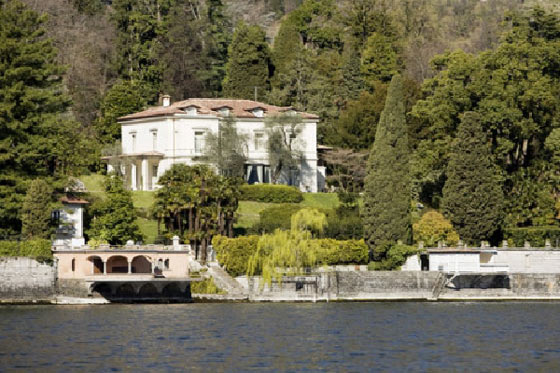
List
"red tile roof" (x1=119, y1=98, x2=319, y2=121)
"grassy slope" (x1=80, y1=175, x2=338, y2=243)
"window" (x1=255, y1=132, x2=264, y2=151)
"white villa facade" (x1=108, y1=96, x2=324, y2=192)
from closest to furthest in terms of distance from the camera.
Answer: "grassy slope" (x1=80, y1=175, x2=338, y2=243) < "white villa facade" (x1=108, y1=96, x2=324, y2=192) < "red tile roof" (x1=119, y1=98, x2=319, y2=121) < "window" (x1=255, y1=132, x2=264, y2=151)

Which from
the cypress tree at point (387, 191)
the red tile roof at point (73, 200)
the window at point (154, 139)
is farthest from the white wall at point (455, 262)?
the window at point (154, 139)

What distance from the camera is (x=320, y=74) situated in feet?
373

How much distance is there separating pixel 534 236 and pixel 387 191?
368 inches

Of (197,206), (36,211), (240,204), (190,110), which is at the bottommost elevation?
(36,211)

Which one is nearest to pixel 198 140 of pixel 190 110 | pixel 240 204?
pixel 190 110

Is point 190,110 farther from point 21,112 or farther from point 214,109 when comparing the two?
point 21,112

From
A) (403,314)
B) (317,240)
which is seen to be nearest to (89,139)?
(317,240)

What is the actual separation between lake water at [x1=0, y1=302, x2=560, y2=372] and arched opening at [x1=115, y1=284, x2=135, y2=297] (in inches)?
89.7

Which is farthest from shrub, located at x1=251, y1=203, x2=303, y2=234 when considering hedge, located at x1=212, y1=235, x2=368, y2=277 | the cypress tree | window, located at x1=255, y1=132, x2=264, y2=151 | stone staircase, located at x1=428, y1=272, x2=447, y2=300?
window, located at x1=255, y1=132, x2=264, y2=151

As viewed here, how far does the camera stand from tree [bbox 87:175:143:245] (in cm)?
7606

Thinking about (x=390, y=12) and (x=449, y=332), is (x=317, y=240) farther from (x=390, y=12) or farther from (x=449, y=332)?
(x=390, y=12)

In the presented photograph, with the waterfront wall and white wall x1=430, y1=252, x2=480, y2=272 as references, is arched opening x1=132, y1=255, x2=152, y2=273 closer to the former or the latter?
the waterfront wall

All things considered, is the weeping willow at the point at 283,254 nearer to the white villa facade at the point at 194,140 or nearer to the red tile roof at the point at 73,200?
the red tile roof at the point at 73,200

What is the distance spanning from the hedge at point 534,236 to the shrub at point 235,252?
1523 centimetres
